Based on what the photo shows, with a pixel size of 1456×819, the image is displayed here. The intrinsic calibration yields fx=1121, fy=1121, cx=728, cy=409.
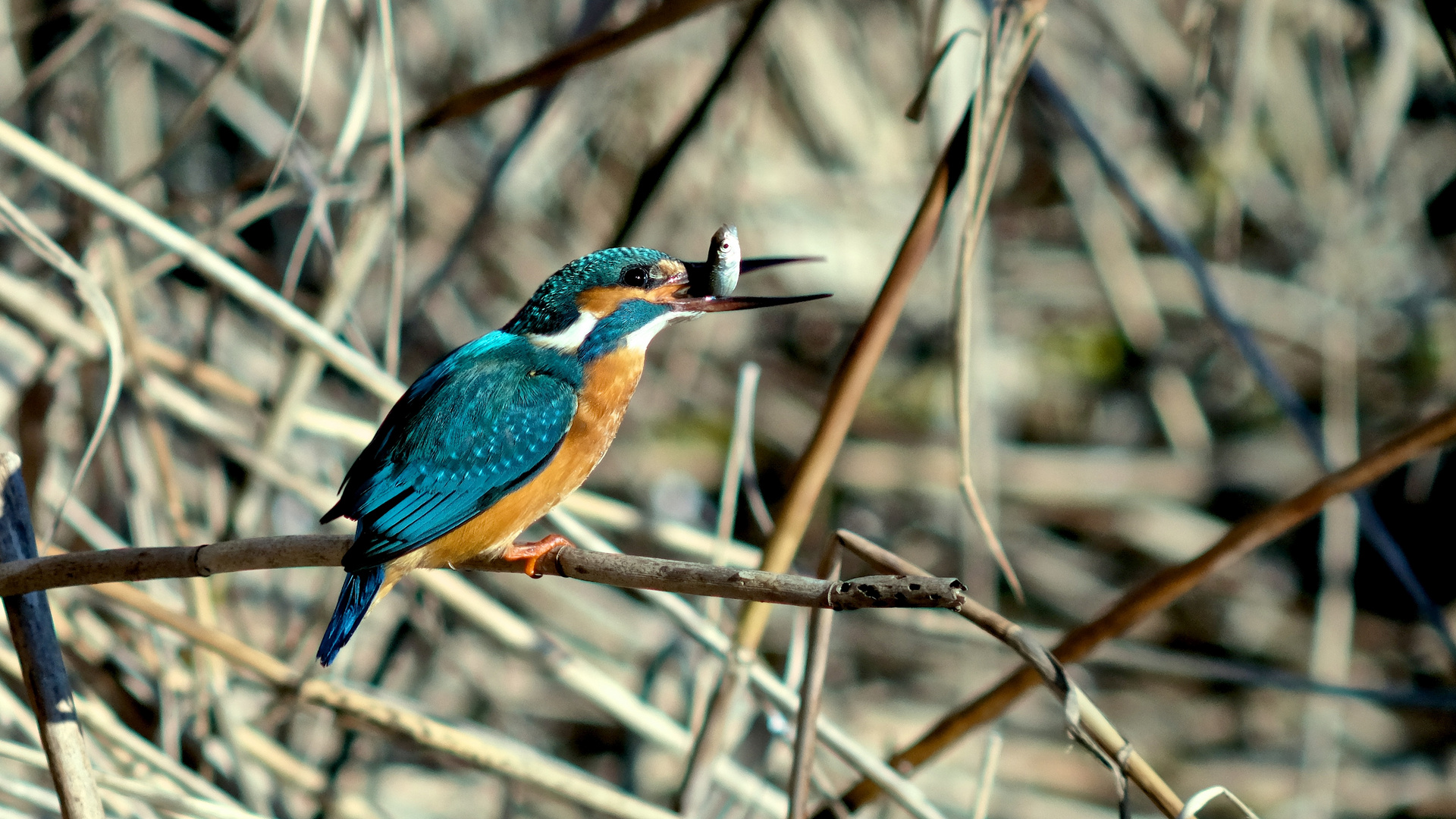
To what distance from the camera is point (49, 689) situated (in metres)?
1.48

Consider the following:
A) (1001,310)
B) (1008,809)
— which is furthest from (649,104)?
(1008,809)

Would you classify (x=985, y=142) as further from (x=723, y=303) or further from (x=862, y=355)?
(x=723, y=303)

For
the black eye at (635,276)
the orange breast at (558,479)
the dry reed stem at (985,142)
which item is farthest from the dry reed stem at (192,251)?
the dry reed stem at (985,142)

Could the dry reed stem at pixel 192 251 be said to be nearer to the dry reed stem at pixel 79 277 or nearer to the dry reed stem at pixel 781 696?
the dry reed stem at pixel 79 277

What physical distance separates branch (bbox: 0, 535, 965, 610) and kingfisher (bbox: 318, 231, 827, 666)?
0.48 ft

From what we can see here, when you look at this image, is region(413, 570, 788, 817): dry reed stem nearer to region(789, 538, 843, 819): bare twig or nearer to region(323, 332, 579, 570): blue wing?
region(323, 332, 579, 570): blue wing

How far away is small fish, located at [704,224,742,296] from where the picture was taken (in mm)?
1682

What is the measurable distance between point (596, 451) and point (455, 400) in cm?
27

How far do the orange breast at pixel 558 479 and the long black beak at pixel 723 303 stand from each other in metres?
0.16

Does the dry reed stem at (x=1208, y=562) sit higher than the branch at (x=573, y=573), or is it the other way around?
the branch at (x=573, y=573)

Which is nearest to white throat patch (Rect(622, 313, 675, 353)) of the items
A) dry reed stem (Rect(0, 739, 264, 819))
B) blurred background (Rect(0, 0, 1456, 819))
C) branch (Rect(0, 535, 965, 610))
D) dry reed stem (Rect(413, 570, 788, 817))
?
branch (Rect(0, 535, 965, 610))

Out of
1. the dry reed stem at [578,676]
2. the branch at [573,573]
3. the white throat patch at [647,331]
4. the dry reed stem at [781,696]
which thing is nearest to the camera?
the branch at [573,573]

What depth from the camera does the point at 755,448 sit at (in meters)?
4.46

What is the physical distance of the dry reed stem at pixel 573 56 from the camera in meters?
1.77
